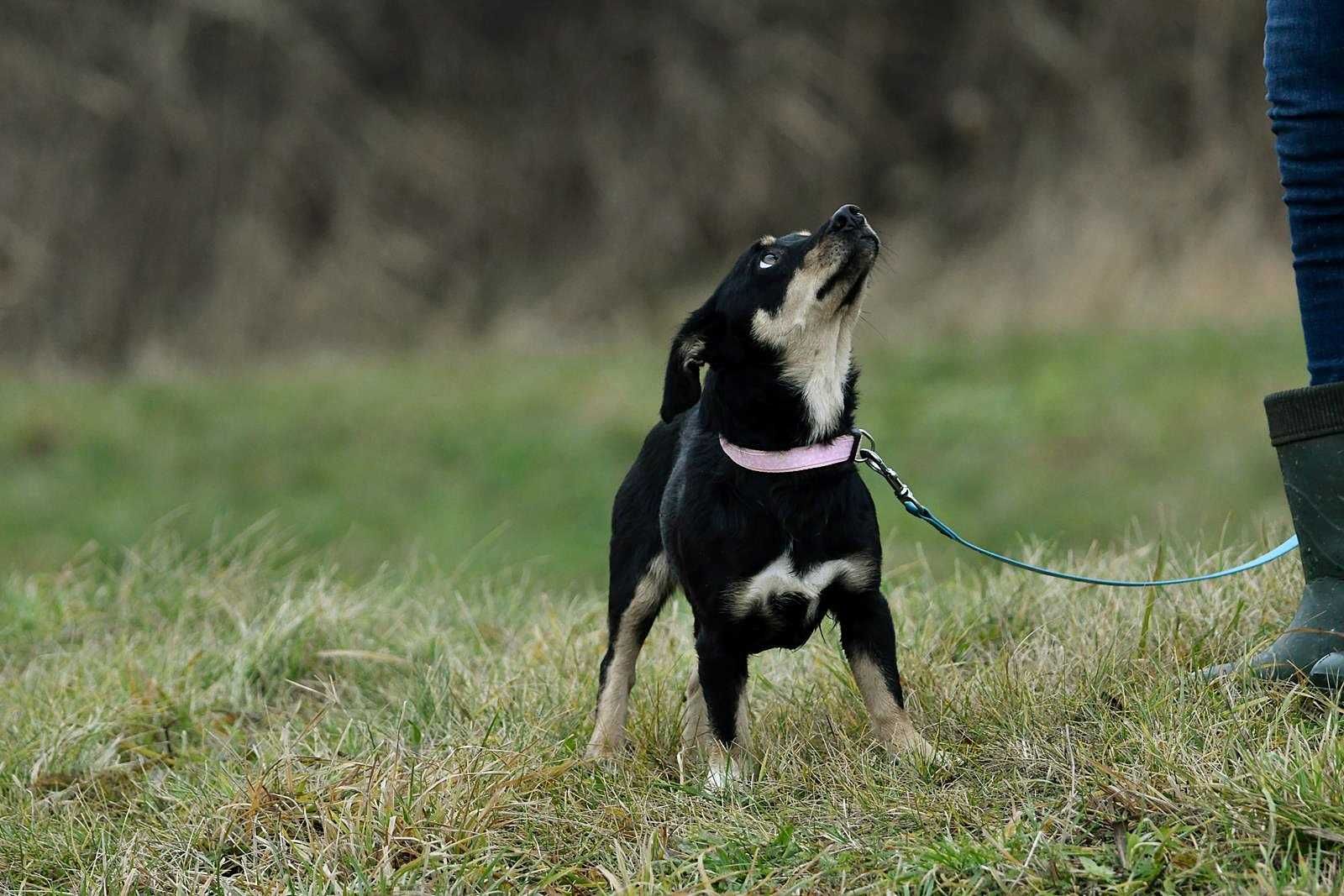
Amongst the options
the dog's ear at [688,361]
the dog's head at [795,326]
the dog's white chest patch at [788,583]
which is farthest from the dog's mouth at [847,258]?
the dog's white chest patch at [788,583]

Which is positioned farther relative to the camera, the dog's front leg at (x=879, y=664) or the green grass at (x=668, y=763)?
the dog's front leg at (x=879, y=664)

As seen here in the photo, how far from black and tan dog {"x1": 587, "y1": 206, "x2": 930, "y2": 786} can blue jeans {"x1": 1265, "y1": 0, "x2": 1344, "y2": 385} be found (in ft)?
3.17

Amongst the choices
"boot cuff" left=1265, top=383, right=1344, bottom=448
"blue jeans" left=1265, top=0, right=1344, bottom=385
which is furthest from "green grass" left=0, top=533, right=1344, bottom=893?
"blue jeans" left=1265, top=0, right=1344, bottom=385

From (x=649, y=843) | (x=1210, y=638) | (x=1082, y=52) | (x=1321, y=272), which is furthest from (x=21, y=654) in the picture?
(x=1082, y=52)

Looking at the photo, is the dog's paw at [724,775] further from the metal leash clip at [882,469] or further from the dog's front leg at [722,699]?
the metal leash clip at [882,469]

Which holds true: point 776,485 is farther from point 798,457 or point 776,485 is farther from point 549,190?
point 549,190

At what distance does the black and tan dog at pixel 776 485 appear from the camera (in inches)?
123

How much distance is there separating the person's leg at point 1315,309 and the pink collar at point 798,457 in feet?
3.07

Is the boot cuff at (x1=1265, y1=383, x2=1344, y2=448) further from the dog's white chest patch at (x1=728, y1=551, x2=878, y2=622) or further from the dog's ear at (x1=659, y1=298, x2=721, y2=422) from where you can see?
the dog's ear at (x1=659, y1=298, x2=721, y2=422)

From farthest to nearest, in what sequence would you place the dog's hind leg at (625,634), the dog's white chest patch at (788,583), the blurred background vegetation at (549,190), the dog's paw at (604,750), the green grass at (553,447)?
the blurred background vegetation at (549,190)
the green grass at (553,447)
the dog's hind leg at (625,634)
the dog's paw at (604,750)
the dog's white chest patch at (788,583)

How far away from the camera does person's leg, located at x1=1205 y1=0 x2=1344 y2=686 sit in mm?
3369

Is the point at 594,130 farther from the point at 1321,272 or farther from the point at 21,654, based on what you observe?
the point at 1321,272

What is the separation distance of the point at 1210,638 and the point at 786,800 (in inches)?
45.3

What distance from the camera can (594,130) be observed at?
12.3 meters
